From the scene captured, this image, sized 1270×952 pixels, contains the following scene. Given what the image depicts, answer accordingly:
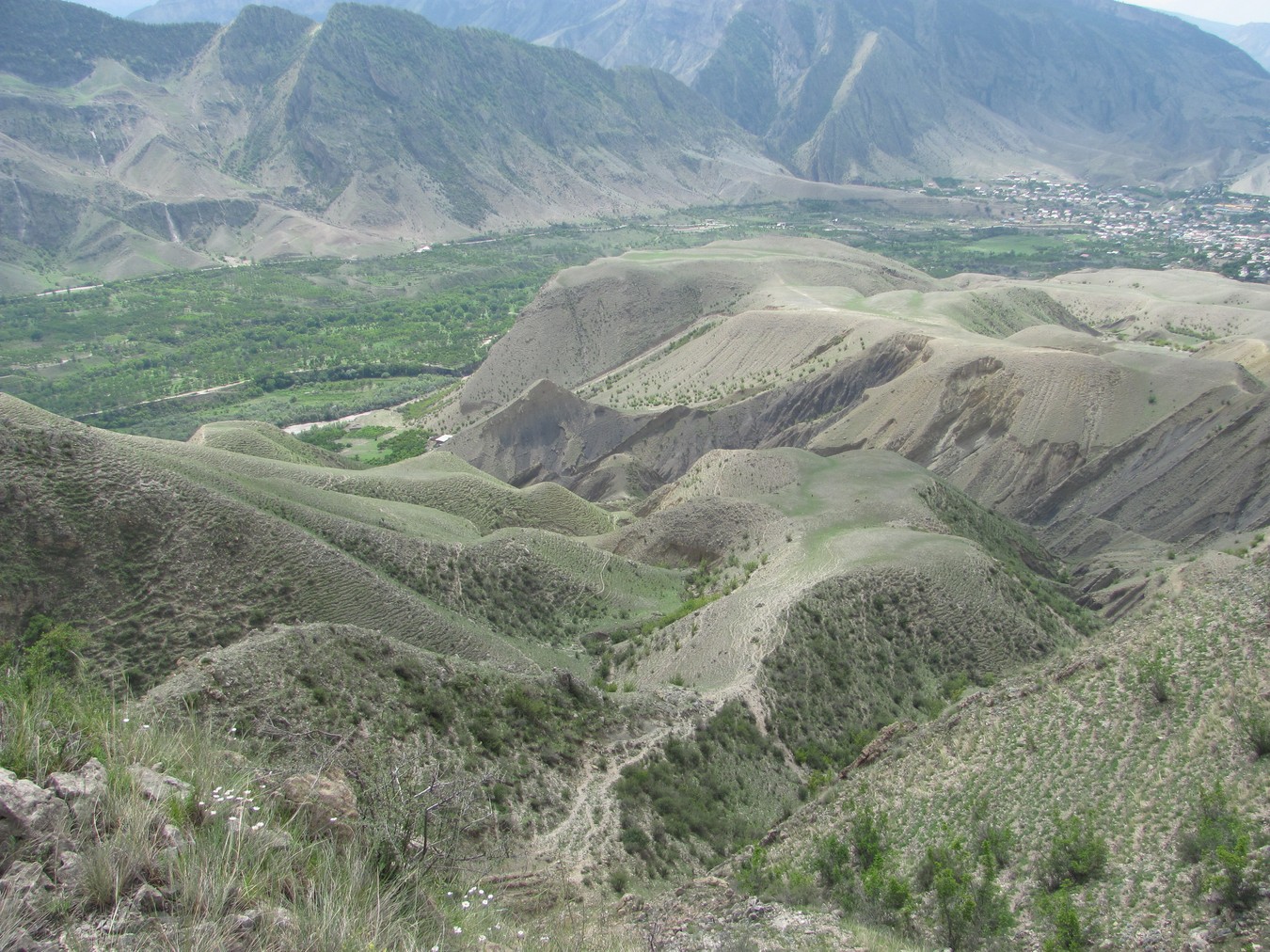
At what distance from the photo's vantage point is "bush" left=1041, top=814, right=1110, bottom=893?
15.5 meters

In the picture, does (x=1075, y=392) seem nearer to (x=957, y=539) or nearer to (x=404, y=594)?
(x=957, y=539)

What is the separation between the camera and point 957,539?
3775 centimetres

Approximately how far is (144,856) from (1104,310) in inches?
4548

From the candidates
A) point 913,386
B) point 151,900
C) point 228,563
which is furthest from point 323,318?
point 151,900

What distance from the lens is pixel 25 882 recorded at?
7.48 meters

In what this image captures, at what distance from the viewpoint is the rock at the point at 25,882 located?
7.36 m

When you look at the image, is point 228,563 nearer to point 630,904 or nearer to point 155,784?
point 630,904

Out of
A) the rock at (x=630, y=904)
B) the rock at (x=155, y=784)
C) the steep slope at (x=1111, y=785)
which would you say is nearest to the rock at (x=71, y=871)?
the rock at (x=155, y=784)

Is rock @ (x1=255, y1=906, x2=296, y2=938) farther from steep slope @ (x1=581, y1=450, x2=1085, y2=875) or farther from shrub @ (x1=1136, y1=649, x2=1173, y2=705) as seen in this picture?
shrub @ (x1=1136, y1=649, x2=1173, y2=705)

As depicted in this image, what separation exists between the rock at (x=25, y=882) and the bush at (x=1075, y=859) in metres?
14.4

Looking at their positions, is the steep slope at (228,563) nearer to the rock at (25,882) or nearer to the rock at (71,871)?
the rock at (71,871)

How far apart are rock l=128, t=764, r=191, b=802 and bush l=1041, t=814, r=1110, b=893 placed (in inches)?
525

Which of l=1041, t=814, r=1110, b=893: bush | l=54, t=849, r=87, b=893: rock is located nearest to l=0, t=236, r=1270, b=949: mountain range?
l=1041, t=814, r=1110, b=893: bush

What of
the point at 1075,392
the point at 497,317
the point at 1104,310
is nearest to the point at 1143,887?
the point at 1075,392
